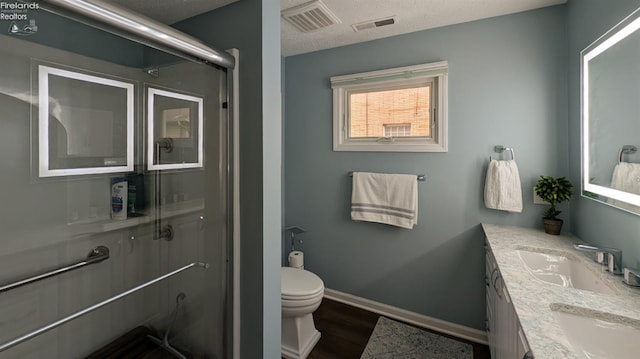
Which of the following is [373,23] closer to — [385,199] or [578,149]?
[385,199]

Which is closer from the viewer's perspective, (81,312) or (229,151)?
(81,312)

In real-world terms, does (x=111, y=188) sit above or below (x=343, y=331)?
above

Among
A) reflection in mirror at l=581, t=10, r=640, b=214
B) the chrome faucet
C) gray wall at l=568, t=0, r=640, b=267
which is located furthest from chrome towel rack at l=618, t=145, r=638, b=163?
the chrome faucet

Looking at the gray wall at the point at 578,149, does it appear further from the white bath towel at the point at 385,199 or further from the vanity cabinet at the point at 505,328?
the white bath towel at the point at 385,199

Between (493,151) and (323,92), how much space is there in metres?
1.47

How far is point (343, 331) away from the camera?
2.04m

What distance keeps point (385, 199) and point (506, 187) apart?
828 millimetres

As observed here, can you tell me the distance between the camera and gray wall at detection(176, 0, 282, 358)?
51.9 inches

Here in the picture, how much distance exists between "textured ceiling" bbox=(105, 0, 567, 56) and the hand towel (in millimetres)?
1176

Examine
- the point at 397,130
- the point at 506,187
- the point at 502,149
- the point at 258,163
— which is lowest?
the point at 506,187

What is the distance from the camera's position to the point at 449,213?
2027 mm

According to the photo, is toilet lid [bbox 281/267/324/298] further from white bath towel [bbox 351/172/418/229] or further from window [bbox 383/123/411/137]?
window [bbox 383/123/411/137]

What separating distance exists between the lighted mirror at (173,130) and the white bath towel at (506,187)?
73.0 inches

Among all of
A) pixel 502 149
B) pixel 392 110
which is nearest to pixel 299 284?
pixel 392 110
